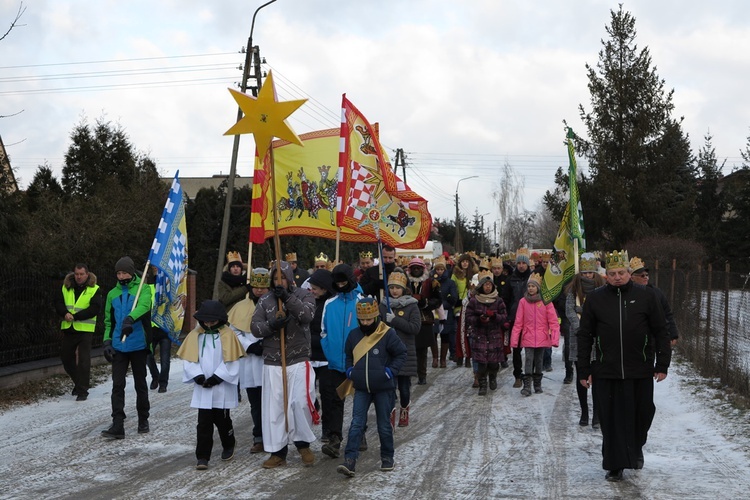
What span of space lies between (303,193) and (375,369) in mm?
6522

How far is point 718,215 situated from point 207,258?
3927 centimetres

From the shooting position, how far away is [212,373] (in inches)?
329

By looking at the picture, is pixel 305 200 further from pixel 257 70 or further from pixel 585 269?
pixel 257 70

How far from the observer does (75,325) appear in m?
12.7

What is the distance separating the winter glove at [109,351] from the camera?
9695 millimetres

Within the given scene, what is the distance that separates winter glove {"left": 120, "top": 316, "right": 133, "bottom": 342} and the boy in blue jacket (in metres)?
2.82

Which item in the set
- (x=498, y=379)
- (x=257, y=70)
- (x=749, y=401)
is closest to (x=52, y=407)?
(x=498, y=379)

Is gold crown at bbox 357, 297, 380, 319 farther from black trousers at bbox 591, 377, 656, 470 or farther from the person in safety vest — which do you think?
the person in safety vest

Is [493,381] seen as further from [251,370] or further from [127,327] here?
[127,327]

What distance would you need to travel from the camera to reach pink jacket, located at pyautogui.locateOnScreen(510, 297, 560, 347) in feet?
41.8

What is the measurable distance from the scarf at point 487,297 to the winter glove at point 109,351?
5.46 meters

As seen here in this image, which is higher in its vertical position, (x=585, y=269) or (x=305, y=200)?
(x=305, y=200)

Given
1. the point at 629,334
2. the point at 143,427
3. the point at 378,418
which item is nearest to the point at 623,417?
the point at 629,334

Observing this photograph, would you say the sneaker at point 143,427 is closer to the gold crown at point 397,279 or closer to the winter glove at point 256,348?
the winter glove at point 256,348
